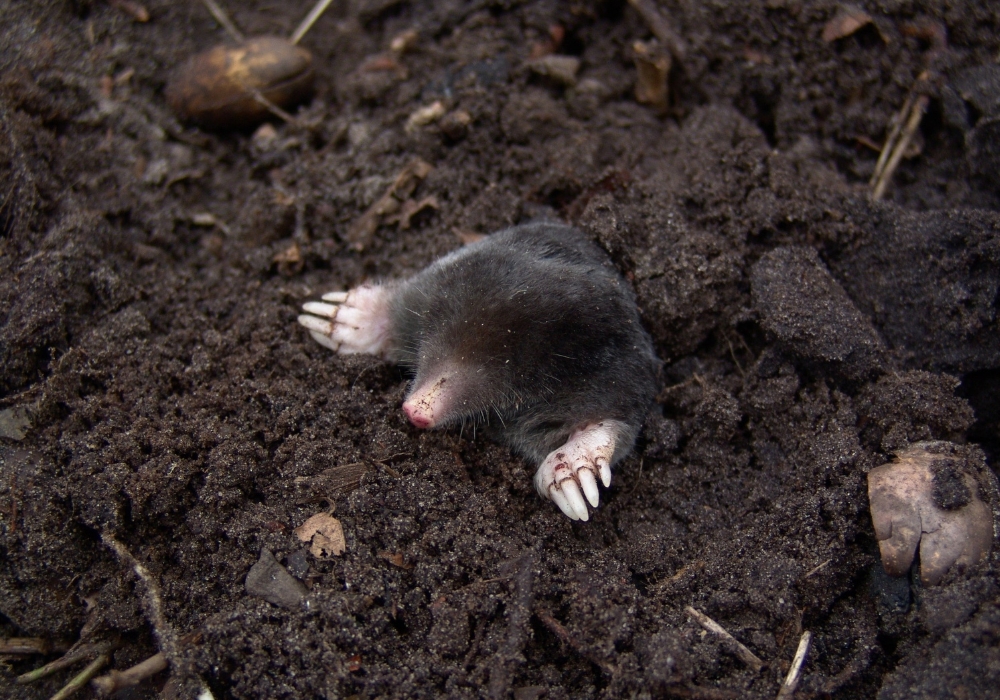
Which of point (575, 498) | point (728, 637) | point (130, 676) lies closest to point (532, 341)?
point (575, 498)

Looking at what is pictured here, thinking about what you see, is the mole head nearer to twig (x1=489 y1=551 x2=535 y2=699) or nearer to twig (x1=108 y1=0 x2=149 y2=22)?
twig (x1=489 y1=551 x2=535 y2=699)

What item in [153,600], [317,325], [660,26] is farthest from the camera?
[660,26]

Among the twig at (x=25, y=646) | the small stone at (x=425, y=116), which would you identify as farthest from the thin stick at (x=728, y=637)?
the small stone at (x=425, y=116)

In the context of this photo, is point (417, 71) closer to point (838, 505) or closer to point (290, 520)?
point (290, 520)

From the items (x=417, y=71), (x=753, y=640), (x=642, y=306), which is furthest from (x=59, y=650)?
(x=417, y=71)

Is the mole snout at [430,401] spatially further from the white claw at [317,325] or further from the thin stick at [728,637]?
the thin stick at [728,637]

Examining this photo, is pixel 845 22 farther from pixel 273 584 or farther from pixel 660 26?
pixel 273 584
